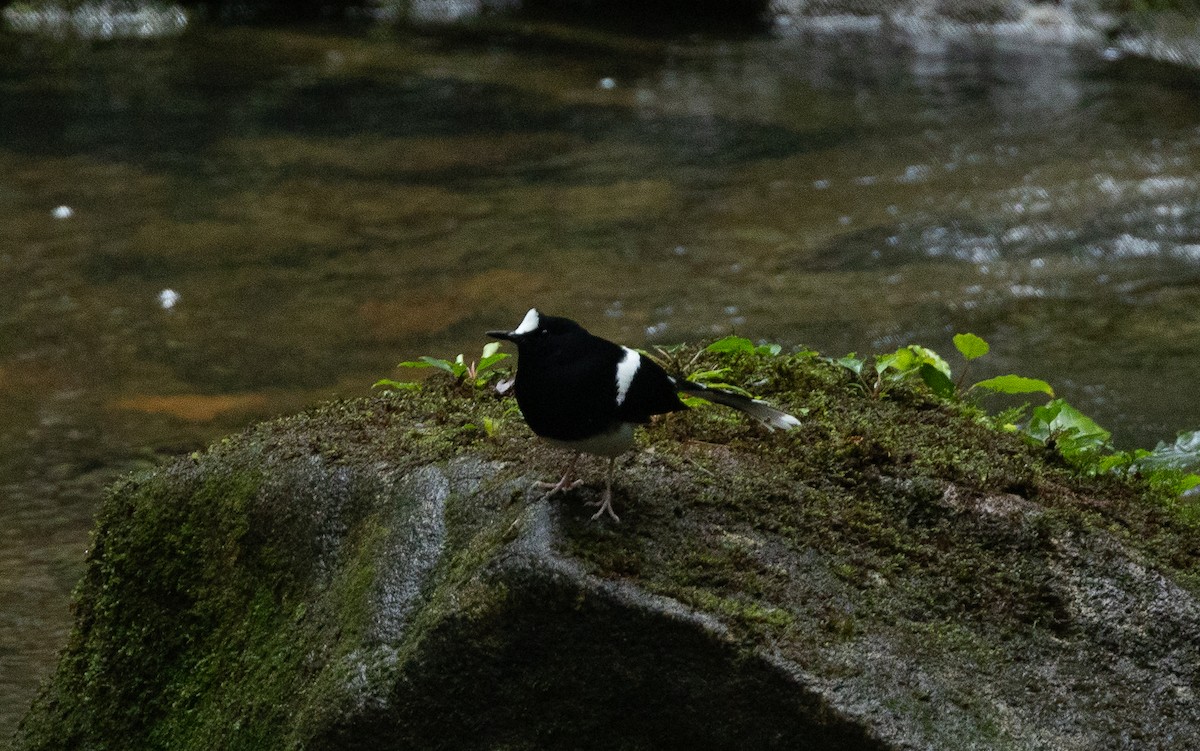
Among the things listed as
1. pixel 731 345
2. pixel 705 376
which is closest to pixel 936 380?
pixel 731 345

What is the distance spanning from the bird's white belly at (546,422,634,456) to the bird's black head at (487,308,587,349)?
23cm

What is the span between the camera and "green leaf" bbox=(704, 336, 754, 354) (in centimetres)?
396

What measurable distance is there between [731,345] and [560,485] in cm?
114

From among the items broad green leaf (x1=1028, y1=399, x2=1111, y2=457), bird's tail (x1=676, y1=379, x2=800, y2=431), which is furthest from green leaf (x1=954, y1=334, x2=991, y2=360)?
bird's tail (x1=676, y1=379, x2=800, y2=431)

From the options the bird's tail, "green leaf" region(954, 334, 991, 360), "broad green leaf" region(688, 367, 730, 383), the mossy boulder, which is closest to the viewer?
the mossy boulder

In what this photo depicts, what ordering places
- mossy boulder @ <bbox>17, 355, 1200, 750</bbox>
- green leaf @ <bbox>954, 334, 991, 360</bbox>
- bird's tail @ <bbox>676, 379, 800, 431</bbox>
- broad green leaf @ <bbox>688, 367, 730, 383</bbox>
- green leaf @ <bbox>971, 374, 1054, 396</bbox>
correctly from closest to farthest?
1. mossy boulder @ <bbox>17, 355, 1200, 750</bbox>
2. bird's tail @ <bbox>676, 379, 800, 431</bbox>
3. broad green leaf @ <bbox>688, 367, 730, 383</bbox>
4. green leaf @ <bbox>971, 374, 1054, 396</bbox>
5. green leaf @ <bbox>954, 334, 991, 360</bbox>

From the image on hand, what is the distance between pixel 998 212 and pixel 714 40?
8.14 metres

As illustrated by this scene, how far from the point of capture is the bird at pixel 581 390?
2814 mm

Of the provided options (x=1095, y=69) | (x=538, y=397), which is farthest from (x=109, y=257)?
(x=1095, y=69)

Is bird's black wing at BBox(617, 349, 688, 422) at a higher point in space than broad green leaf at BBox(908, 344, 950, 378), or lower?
higher

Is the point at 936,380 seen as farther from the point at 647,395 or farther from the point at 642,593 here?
the point at 642,593

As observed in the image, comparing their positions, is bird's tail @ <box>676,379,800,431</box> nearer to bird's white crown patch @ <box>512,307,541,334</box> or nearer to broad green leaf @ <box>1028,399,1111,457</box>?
bird's white crown patch @ <box>512,307,541,334</box>

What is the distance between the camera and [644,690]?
2.78m

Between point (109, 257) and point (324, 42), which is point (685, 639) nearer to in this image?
point (109, 257)
